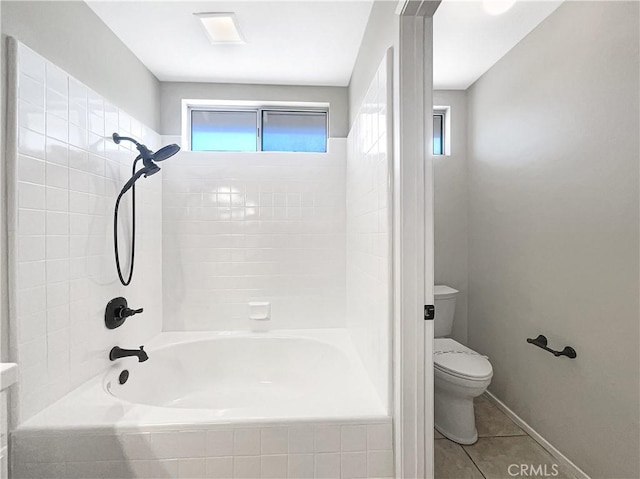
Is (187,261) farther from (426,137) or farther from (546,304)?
(546,304)

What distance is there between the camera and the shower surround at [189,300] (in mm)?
1342

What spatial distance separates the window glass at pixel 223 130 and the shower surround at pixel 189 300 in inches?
9.2

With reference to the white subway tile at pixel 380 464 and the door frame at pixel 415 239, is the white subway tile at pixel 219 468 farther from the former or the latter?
the door frame at pixel 415 239

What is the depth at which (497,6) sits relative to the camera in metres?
1.87

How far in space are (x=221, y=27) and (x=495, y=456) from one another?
2755 mm

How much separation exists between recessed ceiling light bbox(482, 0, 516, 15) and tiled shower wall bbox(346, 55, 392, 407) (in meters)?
0.79

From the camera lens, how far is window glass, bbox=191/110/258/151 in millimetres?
2754

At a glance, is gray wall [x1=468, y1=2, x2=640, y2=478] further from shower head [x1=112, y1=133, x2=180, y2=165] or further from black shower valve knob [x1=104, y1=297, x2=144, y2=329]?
black shower valve knob [x1=104, y1=297, x2=144, y2=329]

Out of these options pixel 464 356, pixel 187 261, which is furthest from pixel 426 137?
pixel 187 261

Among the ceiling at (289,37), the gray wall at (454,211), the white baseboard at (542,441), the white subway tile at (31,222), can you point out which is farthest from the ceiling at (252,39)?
the white baseboard at (542,441)

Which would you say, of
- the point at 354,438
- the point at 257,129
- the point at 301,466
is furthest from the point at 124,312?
the point at 257,129

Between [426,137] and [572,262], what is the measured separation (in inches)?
45.6

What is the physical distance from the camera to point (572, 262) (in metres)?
1.83

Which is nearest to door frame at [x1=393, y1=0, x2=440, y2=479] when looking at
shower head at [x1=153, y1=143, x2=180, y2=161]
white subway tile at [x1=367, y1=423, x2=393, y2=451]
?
white subway tile at [x1=367, y1=423, x2=393, y2=451]
